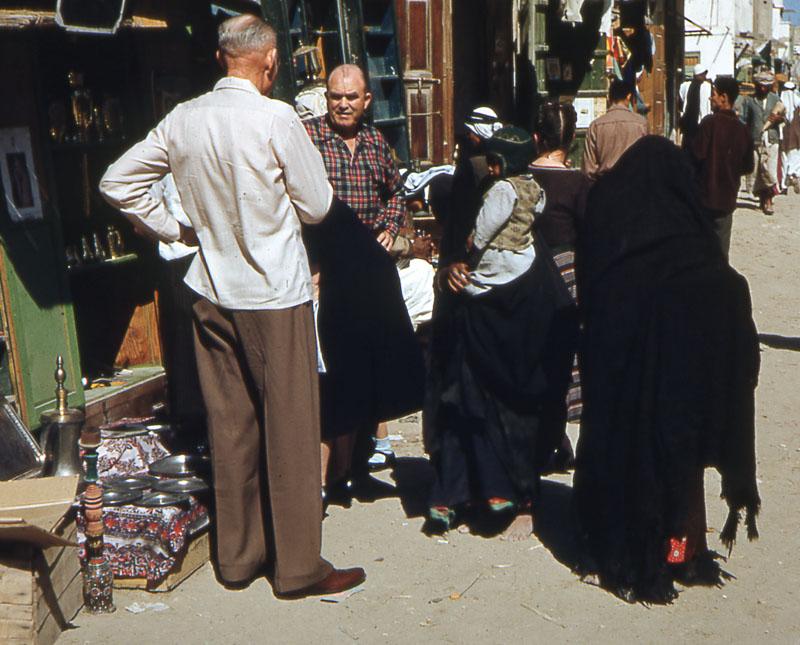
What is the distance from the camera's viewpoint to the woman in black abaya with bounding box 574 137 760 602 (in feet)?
14.8

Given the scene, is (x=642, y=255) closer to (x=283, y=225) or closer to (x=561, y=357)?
(x=561, y=357)

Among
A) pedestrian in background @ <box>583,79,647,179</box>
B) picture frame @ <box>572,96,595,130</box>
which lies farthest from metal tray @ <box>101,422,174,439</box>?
picture frame @ <box>572,96,595,130</box>

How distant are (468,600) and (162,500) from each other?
1.25 metres

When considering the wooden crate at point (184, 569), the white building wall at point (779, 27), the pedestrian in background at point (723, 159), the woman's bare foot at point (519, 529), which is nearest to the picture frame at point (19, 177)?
the wooden crate at point (184, 569)

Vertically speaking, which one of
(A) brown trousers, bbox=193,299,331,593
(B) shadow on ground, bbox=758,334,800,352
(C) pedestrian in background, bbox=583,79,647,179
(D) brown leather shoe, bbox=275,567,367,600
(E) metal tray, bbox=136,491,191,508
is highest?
(C) pedestrian in background, bbox=583,79,647,179

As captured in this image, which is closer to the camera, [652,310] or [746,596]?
[652,310]

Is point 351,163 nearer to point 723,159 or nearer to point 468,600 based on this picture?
point 468,600

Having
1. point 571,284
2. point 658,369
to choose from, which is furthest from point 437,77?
point 658,369

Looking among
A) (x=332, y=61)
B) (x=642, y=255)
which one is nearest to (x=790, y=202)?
(x=332, y=61)

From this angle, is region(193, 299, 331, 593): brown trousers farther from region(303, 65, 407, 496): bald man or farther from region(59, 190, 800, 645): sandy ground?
region(303, 65, 407, 496): bald man

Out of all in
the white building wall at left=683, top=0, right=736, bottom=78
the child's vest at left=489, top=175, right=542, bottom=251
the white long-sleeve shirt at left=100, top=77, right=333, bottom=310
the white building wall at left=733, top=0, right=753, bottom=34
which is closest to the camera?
the white long-sleeve shirt at left=100, top=77, right=333, bottom=310

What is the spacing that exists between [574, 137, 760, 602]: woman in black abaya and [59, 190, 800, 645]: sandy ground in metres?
0.25

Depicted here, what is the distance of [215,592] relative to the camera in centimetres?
488

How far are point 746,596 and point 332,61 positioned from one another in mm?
4918
